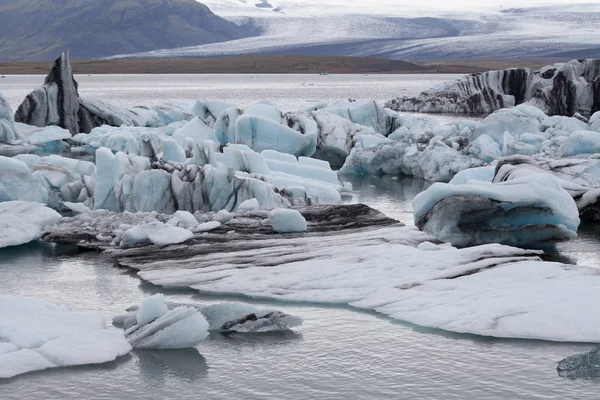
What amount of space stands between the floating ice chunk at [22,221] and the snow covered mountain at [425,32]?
121m

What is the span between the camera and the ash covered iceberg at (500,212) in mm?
14016

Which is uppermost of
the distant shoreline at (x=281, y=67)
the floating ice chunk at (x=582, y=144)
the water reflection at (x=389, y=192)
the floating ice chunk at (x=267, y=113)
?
the floating ice chunk at (x=267, y=113)

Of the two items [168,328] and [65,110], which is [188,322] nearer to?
[168,328]

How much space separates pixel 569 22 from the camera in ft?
484

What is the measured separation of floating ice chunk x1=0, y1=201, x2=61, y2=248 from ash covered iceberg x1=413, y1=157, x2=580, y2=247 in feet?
21.9

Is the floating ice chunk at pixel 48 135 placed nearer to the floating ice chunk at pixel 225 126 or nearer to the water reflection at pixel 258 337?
the floating ice chunk at pixel 225 126

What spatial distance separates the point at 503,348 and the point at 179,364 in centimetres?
345

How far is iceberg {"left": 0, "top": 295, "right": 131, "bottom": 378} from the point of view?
28.4 ft

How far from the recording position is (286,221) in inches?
564

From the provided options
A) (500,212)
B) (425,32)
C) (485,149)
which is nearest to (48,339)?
(500,212)

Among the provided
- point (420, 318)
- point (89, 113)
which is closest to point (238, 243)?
point (420, 318)

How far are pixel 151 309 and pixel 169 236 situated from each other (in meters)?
4.52

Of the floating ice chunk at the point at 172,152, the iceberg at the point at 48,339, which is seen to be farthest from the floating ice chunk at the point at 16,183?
the iceberg at the point at 48,339

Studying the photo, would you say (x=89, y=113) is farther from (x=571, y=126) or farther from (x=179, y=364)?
(x=179, y=364)
